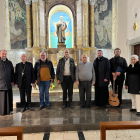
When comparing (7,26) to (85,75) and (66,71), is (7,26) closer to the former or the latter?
(66,71)

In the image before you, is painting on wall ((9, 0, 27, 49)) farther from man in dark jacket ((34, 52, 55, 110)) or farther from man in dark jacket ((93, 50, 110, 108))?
man in dark jacket ((93, 50, 110, 108))

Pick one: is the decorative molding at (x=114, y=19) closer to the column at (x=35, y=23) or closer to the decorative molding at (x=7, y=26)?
the column at (x=35, y=23)

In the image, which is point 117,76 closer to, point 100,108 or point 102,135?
point 100,108

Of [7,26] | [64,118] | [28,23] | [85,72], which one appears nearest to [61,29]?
[28,23]

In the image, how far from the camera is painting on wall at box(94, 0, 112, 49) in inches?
348

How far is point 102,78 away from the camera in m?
3.73

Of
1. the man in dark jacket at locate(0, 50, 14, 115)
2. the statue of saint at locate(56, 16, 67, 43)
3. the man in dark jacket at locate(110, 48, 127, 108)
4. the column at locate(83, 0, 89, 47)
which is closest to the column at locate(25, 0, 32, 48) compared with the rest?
the statue of saint at locate(56, 16, 67, 43)

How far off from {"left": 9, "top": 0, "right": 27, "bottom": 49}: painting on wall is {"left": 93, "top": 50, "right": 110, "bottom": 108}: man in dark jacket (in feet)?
20.3

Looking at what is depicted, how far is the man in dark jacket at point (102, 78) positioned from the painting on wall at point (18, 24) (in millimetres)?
6173

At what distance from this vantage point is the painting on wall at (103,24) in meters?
8.83

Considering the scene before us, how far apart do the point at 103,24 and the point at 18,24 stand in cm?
539

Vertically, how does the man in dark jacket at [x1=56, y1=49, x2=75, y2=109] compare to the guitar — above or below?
above

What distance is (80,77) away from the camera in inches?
147

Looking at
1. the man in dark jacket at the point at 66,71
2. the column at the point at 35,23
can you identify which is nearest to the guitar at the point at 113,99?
the man in dark jacket at the point at 66,71
